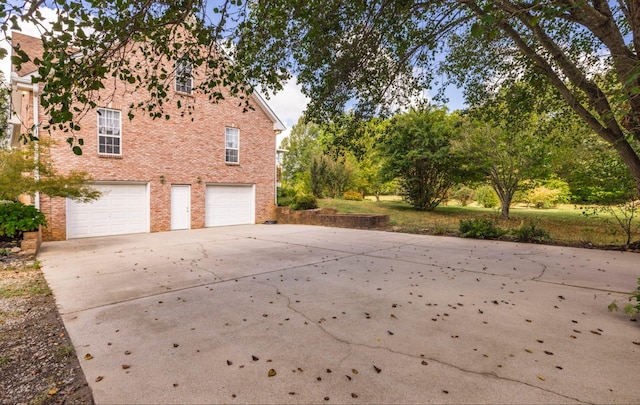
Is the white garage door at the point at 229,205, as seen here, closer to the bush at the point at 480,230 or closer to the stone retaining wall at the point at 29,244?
the stone retaining wall at the point at 29,244

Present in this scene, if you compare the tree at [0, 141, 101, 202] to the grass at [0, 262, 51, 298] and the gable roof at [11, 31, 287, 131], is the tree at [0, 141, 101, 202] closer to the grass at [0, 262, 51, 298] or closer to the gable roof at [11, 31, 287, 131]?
the grass at [0, 262, 51, 298]

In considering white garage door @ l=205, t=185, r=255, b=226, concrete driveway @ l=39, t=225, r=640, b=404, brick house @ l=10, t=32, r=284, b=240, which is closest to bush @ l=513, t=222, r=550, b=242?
concrete driveway @ l=39, t=225, r=640, b=404

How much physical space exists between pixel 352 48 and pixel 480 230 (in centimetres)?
771

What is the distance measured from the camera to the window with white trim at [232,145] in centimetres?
1548

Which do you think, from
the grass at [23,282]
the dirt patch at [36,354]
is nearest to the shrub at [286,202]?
the grass at [23,282]

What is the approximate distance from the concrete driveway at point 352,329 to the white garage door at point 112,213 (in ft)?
15.2

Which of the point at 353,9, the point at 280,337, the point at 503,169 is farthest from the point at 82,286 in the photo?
the point at 503,169

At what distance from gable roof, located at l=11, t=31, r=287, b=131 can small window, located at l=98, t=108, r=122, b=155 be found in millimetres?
2254

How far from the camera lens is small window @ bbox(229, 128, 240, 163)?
15484 mm

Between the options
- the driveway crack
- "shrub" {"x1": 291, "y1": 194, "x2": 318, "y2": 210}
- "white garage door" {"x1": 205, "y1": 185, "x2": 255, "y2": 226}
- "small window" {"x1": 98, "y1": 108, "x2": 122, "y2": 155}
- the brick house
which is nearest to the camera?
the driveway crack

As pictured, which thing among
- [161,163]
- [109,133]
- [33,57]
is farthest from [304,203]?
[33,57]

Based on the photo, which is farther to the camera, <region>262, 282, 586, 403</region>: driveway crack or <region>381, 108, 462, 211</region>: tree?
<region>381, 108, 462, 211</region>: tree

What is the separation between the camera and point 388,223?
49.4 feet

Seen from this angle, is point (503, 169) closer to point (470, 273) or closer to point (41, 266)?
point (470, 273)
